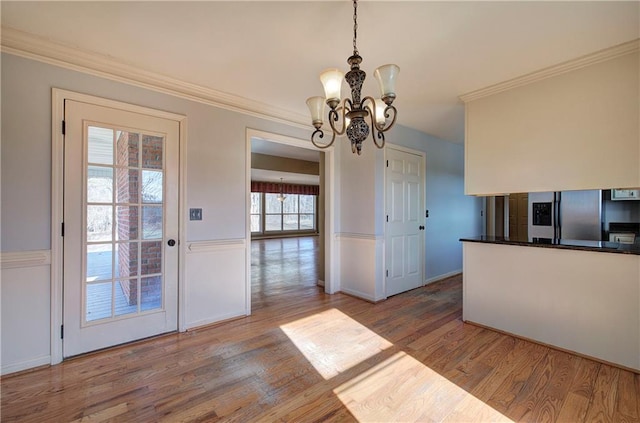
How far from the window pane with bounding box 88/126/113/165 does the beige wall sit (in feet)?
11.5

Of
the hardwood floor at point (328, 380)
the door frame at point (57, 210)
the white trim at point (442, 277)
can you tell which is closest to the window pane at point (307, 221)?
the white trim at point (442, 277)

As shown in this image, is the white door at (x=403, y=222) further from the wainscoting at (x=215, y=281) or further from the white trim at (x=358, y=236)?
the wainscoting at (x=215, y=281)

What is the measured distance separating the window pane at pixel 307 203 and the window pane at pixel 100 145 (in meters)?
10.4

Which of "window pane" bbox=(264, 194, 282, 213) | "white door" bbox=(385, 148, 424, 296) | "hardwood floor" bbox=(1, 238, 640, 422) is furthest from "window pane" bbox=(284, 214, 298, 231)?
"hardwood floor" bbox=(1, 238, 640, 422)

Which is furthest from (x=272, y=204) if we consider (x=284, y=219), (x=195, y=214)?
(x=195, y=214)

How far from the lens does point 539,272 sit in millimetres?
2525

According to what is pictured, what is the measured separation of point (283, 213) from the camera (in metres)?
12.1

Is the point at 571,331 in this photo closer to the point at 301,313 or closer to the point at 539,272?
the point at 539,272

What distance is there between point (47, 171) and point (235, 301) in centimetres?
202

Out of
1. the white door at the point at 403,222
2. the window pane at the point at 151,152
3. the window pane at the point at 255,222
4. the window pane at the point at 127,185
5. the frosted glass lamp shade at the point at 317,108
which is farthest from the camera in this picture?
the window pane at the point at 255,222

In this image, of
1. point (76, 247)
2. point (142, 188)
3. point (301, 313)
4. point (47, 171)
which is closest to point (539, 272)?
point (301, 313)

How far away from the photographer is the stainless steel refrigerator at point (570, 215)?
2.99 m

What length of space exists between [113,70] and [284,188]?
930cm

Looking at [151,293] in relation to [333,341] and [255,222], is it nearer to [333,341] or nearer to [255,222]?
[333,341]
